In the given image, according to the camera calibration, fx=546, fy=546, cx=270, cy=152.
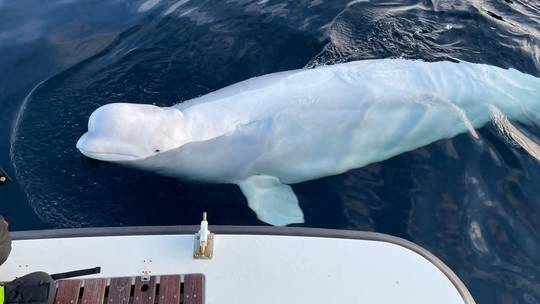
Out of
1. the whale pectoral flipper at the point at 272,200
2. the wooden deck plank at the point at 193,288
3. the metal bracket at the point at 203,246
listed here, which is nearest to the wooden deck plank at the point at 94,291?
the wooden deck plank at the point at 193,288

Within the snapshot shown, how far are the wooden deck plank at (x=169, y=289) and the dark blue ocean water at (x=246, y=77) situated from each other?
2.09m

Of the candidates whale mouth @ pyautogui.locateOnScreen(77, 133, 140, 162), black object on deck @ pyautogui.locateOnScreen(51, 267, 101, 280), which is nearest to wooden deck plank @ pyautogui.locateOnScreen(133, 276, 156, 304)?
black object on deck @ pyautogui.locateOnScreen(51, 267, 101, 280)

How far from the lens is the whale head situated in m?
6.59

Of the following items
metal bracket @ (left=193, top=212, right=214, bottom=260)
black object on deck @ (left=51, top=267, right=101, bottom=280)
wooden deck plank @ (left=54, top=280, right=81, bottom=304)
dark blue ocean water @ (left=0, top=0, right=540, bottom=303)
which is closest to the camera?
wooden deck plank @ (left=54, top=280, right=81, bottom=304)

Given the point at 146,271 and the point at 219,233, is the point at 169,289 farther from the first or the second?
the point at 219,233

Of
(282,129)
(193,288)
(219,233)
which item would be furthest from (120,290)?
(282,129)

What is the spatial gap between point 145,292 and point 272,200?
2530mm

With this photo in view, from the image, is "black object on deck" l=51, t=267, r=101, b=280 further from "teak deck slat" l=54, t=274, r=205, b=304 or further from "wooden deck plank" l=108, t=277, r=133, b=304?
"wooden deck plank" l=108, t=277, r=133, b=304

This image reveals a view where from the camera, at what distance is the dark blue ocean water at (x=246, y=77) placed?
21.9 ft

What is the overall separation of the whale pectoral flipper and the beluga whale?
0.04 ft

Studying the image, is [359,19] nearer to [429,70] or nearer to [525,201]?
[429,70]

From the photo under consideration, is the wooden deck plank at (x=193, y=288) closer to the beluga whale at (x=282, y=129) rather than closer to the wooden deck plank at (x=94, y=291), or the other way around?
the wooden deck plank at (x=94, y=291)

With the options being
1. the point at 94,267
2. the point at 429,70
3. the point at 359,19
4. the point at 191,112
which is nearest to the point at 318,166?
the point at 191,112

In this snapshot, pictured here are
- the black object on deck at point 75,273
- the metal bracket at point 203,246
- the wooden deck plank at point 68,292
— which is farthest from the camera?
the metal bracket at point 203,246
